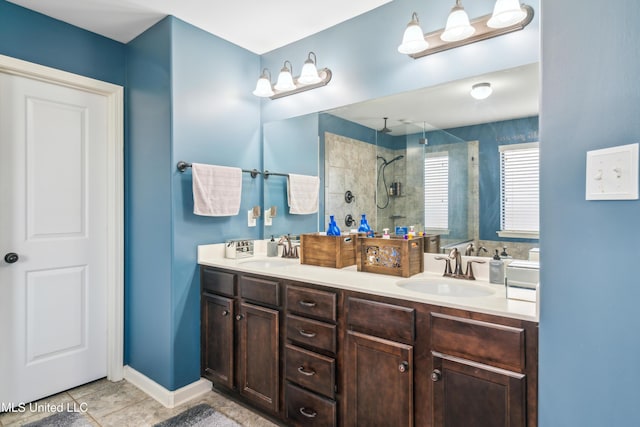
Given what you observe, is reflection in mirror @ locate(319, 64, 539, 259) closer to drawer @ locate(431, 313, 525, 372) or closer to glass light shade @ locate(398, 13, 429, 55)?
glass light shade @ locate(398, 13, 429, 55)

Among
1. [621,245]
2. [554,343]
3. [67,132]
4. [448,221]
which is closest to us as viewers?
[621,245]

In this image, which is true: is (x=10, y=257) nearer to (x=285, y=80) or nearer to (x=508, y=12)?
(x=285, y=80)

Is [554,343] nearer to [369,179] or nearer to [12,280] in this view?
[369,179]

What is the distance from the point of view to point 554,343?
1.00 m

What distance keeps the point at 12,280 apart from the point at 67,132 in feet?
3.29

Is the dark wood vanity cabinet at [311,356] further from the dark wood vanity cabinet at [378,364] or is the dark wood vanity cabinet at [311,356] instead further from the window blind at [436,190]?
the window blind at [436,190]

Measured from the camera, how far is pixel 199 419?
6.77 ft

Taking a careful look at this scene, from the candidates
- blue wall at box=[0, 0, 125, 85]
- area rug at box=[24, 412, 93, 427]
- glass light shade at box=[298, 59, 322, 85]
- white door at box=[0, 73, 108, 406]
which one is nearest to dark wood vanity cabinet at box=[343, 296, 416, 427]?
glass light shade at box=[298, 59, 322, 85]

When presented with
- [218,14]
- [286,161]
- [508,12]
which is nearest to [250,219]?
[286,161]

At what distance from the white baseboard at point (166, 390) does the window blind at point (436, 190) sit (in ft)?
6.08

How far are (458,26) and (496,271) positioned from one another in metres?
1.18

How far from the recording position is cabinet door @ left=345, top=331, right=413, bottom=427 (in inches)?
57.4

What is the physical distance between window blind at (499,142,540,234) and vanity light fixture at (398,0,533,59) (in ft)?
1.79

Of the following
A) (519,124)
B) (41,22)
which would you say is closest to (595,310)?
(519,124)
